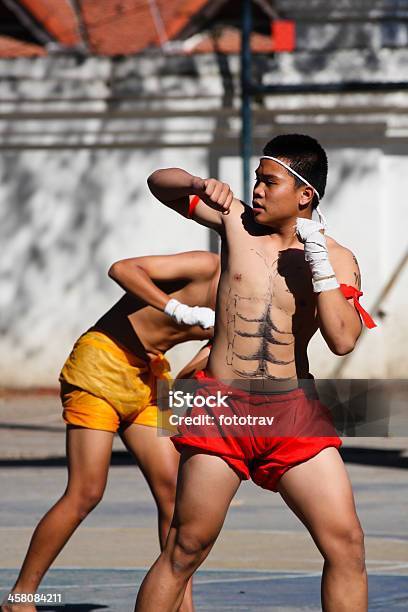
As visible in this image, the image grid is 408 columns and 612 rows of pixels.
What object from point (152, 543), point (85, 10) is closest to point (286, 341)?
point (152, 543)

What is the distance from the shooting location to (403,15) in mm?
19625

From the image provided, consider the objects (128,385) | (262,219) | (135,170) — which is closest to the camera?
(262,219)

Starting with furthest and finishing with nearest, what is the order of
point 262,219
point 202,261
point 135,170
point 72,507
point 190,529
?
1. point 135,170
2. point 202,261
3. point 72,507
4. point 262,219
5. point 190,529

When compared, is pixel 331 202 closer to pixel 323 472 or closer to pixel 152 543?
pixel 152 543

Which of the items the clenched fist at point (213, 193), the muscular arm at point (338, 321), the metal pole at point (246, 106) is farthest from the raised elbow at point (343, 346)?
the metal pole at point (246, 106)

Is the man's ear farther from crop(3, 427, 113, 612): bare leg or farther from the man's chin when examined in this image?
crop(3, 427, 113, 612): bare leg

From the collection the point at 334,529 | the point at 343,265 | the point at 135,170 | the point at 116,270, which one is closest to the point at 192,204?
the point at 343,265

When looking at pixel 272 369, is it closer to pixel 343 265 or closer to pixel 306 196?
pixel 343 265

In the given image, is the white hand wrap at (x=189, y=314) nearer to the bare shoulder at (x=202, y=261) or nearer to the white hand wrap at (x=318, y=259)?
the bare shoulder at (x=202, y=261)

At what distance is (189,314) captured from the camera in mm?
6758

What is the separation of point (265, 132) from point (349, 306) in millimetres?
14775

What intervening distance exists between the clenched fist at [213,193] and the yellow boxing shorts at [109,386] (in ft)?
5.17

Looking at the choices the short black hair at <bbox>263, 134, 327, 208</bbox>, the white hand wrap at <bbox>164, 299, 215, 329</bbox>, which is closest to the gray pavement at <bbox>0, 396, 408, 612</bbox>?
the white hand wrap at <bbox>164, 299, 215, 329</bbox>

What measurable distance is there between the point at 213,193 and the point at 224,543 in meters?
3.63
